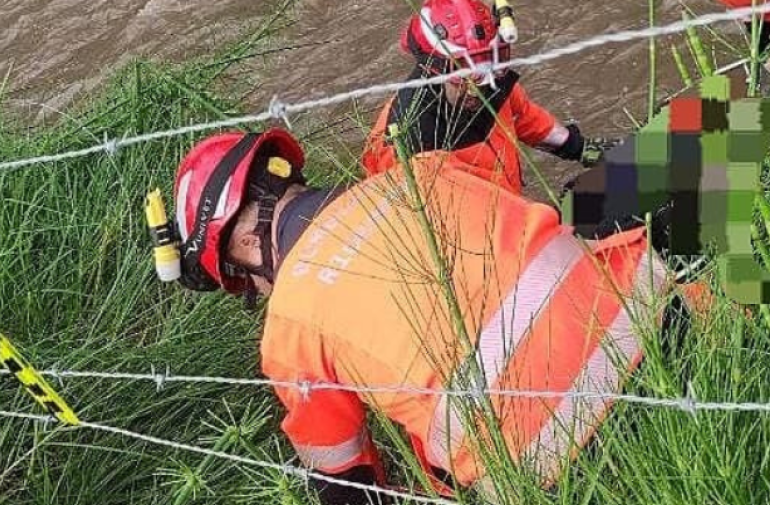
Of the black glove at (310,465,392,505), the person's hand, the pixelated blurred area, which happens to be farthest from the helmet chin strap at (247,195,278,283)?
the person's hand

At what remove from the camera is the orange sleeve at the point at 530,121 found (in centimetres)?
387

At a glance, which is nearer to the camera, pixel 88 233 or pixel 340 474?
pixel 340 474

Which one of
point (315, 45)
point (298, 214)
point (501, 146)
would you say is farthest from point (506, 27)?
point (315, 45)

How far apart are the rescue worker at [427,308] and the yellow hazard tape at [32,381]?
45cm

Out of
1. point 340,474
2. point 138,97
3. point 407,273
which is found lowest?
point 340,474

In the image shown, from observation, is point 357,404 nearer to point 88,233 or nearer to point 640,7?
point 88,233

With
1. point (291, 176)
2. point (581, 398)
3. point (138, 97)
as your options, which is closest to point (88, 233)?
point (138, 97)

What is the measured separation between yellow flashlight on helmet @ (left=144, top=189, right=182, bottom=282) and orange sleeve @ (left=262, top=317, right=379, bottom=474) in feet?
1.25

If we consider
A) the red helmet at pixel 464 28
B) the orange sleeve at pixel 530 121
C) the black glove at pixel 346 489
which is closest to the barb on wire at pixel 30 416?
the black glove at pixel 346 489

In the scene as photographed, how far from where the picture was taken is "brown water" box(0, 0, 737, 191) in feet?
16.2

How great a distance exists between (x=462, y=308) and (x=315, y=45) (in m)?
3.56

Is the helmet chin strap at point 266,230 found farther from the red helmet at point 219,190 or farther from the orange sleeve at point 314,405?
the orange sleeve at point 314,405

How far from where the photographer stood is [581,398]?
2.01 m

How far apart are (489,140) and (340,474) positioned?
3.60 feet
